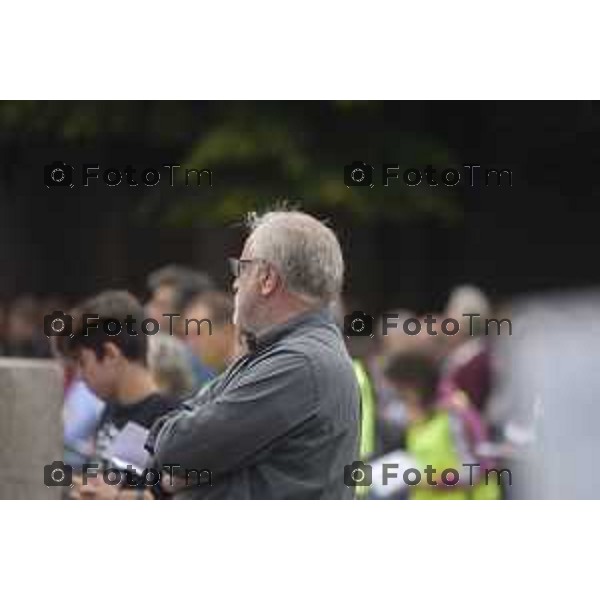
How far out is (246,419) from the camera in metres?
3.65

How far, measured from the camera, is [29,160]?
14.5 meters

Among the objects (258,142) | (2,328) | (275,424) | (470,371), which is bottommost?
(275,424)

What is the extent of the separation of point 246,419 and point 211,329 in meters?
2.98

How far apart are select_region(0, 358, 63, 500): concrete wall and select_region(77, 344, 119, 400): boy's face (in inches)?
9.8

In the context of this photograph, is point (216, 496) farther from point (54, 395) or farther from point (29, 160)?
point (29, 160)

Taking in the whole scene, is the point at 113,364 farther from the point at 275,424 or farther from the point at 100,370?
the point at 275,424

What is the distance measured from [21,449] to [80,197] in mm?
11705

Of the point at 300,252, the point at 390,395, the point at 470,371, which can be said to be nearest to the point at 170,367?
the point at 300,252

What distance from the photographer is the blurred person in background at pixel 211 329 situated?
6.60 m

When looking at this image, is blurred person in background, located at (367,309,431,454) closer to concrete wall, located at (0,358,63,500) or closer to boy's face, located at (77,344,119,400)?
concrete wall, located at (0,358,63,500)

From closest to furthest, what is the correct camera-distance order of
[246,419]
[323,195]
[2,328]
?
1. [246,419]
2. [2,328]
3. [323,195]

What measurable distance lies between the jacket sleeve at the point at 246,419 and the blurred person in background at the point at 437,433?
3077 mm
